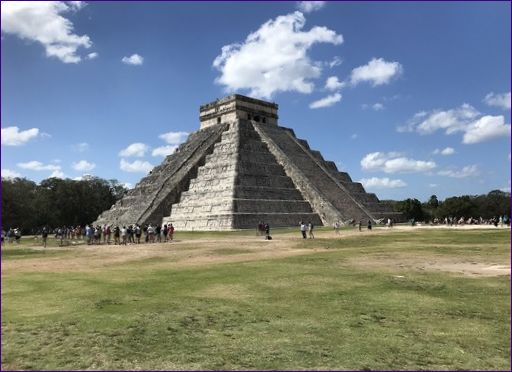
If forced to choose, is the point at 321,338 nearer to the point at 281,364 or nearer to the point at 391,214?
the point at 281,364

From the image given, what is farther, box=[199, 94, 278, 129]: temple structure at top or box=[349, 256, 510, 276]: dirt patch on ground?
box=[199, 94, 278, 129]: temple structure at top

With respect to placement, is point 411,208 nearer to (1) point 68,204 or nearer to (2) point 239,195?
(2) point 239,195

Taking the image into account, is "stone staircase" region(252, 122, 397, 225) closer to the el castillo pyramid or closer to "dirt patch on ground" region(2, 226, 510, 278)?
the el castillo pyramid

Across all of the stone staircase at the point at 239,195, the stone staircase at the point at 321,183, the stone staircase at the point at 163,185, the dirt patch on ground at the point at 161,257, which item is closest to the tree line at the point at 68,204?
the stone staircase at the point at 321,183

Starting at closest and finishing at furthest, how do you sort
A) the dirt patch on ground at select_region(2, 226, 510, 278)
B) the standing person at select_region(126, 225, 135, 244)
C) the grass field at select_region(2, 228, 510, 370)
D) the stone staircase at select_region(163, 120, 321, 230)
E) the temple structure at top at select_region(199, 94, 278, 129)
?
the grass field at select_region(2, 228, 510, 370) → the dirt patch on ground at select_region(2, 226, 510, 278) → the standing person at select_region(126, 225, 135, 244) → the stone staircase at select_region(163, 120, 321, 230) → the temple structure at top at select_region(199, 94, 278, 129)

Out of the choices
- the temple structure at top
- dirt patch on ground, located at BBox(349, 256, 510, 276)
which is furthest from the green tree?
dirt patch on ground, located at BBox(349, 256, 510, 276)

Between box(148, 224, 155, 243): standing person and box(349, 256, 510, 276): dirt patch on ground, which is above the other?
box(148, 224, 155, 243): standing person

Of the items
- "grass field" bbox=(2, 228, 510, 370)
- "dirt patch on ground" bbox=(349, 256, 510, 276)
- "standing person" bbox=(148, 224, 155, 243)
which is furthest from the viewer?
"standing person" bbox=(148, 224, 155, 243)

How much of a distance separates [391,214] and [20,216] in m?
41.5

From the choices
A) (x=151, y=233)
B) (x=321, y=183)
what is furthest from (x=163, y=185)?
(x=151, y=233)

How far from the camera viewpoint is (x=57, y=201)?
64.1 meters

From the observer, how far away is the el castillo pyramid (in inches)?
1532

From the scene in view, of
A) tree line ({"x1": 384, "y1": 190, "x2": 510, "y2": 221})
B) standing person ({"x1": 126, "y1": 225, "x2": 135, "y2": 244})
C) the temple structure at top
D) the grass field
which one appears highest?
the temple structure at top

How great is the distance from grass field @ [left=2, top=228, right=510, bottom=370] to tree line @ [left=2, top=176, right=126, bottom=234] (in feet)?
156
